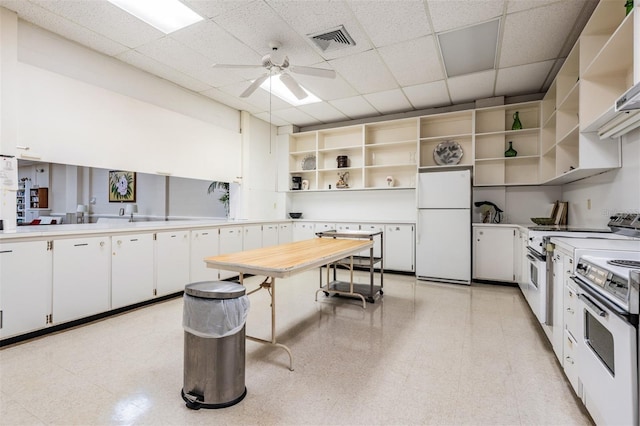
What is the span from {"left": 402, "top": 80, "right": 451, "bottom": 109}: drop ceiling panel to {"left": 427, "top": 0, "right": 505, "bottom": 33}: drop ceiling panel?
1424mm

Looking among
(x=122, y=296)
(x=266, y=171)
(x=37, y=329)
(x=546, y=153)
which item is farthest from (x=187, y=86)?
(x=546, y=153)

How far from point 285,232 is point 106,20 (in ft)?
13.4

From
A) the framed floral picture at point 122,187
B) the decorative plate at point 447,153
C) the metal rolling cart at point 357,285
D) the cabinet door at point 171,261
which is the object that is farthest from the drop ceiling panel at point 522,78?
the framed floral picture at point 122,187

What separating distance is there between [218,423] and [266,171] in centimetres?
508

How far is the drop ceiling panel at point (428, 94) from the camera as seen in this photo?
4457 mm

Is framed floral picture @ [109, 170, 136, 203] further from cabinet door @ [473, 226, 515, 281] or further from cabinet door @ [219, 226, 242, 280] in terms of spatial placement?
cabinet door @ [473, 226, 515, 281]

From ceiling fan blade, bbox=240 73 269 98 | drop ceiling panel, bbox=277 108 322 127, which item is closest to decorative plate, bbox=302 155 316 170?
drop ceiling panel, bbox=277 108 322 127

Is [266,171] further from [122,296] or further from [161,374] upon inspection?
[161,374]

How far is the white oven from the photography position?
1144mm

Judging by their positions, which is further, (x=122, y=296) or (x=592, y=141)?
(x=122, y=296)

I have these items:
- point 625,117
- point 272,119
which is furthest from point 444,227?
point 272,119

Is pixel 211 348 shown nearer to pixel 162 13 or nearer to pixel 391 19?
pixel 162 13

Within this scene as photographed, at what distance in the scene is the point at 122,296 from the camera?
3260 millimetres

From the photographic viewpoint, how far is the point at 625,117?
220 centimetres
